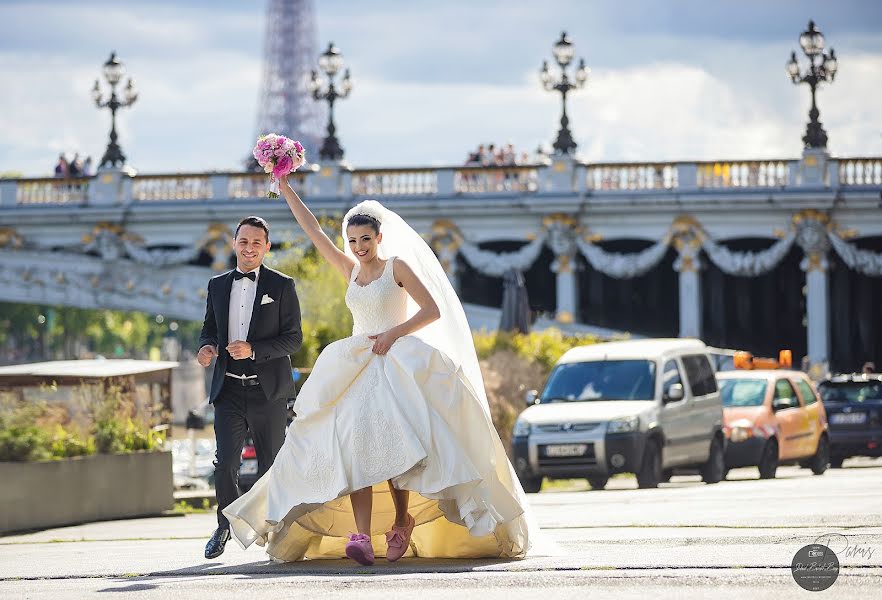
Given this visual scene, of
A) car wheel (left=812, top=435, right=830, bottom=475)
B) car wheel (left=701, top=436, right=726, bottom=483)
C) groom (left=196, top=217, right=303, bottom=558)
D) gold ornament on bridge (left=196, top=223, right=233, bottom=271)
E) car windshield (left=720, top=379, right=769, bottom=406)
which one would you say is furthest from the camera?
gold ornament on bridge (left=196, top=223, right=233, bottom=271)

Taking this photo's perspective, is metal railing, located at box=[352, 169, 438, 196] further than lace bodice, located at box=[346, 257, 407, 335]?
Yes

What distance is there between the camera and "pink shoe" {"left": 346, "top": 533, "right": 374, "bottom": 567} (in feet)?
34.2

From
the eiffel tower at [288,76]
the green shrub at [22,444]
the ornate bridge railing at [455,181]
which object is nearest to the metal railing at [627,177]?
the ornate bridge railing at [455,181]

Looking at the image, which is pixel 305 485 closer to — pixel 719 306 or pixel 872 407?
pixel 872 407

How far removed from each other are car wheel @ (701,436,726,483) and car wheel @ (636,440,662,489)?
1.47m

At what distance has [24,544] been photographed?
15.3m

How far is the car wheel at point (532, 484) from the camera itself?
22.2 m

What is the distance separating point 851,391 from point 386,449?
22088 millimetres

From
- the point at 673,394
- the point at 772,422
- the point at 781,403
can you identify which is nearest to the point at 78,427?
the point at 673,394

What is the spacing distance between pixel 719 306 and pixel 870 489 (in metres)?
35.7

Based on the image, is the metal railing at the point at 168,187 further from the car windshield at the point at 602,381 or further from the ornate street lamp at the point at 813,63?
the car windshield at the point at 602,381

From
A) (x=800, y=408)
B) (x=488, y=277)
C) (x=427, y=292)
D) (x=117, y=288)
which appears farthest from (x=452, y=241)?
(x=427, y=292)

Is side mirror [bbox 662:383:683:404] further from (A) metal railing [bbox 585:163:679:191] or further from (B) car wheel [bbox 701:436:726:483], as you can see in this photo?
(A) metal railing [bbox 585:163:679:191]

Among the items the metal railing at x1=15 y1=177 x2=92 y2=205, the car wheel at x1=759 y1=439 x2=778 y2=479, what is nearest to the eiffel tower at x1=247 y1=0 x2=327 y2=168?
the metal railing at x1=15 y1=177 x2=92 y2=205
